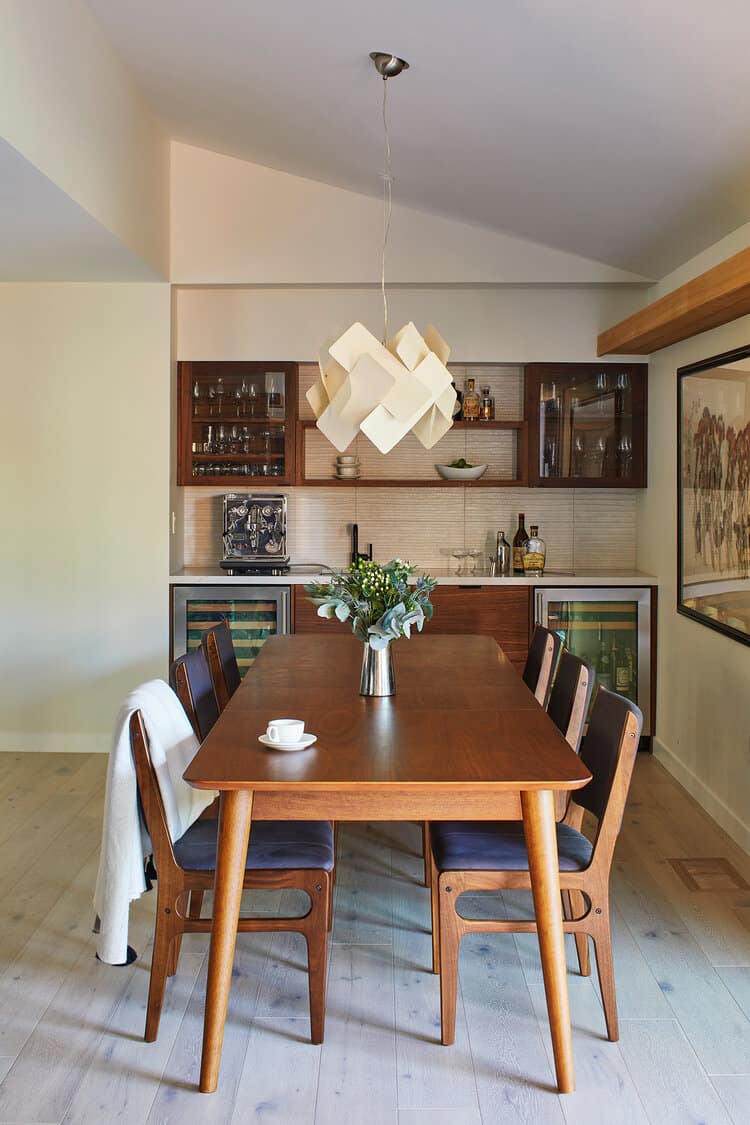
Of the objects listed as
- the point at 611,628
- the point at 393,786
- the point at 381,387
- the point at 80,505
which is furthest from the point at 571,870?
the point at 80,505

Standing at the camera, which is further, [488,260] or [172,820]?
[488,260]

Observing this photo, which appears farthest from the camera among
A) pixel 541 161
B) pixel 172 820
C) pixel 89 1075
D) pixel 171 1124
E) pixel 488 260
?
pixel 488 260

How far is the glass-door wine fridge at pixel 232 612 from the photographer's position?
5.27 metres

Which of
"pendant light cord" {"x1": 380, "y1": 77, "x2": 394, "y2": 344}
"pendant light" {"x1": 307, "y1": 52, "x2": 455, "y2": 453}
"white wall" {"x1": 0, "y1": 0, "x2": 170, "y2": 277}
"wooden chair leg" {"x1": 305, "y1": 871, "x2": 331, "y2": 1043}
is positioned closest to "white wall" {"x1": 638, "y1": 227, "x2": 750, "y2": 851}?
"pendant light cord" {"x1": 380, "y1": 77, "x2": 394, "y2": 344}

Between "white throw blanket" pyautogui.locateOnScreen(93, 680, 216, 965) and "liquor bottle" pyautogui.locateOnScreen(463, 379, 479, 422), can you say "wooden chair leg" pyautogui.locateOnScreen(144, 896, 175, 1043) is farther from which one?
"liquor bottle" pyautogui.locateOnScreen(463, 379, 479, 422)

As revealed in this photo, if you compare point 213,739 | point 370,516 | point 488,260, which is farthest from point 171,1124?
point 488,260

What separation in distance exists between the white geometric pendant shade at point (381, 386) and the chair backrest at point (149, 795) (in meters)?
1.01

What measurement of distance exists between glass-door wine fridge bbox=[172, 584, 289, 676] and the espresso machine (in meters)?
0.27

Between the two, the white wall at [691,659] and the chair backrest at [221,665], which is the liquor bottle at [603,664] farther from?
the chair backrest at [221,665]

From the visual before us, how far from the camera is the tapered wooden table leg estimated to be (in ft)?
7.71

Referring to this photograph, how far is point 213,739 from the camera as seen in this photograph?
261 centimetres

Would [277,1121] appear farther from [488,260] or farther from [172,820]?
[488,260]

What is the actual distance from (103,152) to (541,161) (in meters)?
1.79

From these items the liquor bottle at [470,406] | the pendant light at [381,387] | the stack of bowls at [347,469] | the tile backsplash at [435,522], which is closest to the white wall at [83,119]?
the pendant light at [381,387]
